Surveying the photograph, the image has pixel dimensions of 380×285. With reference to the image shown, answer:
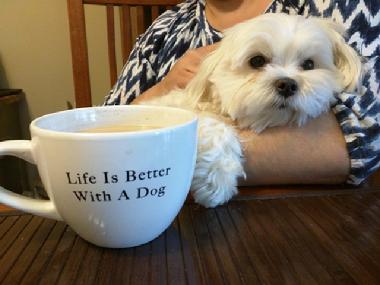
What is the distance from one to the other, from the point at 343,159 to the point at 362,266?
33cm

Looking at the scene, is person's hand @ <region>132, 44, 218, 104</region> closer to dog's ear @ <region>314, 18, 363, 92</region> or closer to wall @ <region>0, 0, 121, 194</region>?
dog's ear @ <region>314, 18, 363, 92</region>

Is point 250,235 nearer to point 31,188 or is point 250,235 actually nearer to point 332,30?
point 332,30

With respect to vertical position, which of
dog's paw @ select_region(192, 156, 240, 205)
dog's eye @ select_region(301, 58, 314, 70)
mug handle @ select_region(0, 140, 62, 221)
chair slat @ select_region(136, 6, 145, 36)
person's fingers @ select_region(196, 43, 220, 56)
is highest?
chair slat @ select_region(136, 6, 145, 36)

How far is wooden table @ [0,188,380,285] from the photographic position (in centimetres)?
33

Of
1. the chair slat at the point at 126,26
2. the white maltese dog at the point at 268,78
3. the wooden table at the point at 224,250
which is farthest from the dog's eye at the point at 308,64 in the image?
the chair slat at the point at 126,26

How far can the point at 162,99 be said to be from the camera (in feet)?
2.74

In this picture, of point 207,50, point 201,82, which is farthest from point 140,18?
point 201,82

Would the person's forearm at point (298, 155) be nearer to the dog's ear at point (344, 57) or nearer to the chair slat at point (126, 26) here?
the dog's ear at point (344, 57)

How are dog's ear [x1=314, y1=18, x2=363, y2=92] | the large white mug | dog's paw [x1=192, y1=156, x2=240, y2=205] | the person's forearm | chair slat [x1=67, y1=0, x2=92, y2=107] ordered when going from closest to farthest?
the large white mug
dog's paw [x1=192, y1=156, x2=240, y2=205]
the person's forearm
dog's ear [x1=314, y1=18, x2=363, y2=92]
chair slat [x1=67, y1=0, x2=92, y2=107]

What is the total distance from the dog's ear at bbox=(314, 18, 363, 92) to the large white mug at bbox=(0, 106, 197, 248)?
51cm

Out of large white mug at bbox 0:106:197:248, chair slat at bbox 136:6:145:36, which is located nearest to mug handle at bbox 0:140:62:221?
large white mug at bbox 0:106:197:248

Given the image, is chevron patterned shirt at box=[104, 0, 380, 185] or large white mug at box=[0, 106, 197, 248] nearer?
large white mug at box=[0, 106, 197, 248]

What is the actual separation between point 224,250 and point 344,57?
0.55 meters

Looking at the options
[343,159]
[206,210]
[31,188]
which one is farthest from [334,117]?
[31,188]
